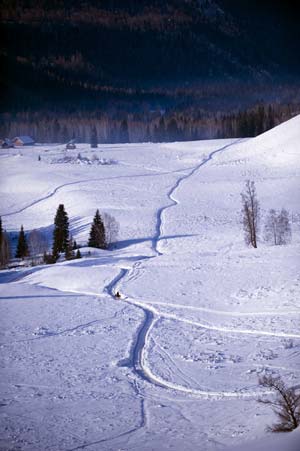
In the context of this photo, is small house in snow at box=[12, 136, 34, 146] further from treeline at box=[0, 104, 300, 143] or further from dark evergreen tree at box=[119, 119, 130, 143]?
dark evergreen tree at box=[119, 119, 130, 143]

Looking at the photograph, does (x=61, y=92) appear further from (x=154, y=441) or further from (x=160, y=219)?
(x=154, y=441)

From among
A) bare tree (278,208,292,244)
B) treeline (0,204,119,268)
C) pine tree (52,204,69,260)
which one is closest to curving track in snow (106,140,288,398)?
treeline (0,204,119,268)

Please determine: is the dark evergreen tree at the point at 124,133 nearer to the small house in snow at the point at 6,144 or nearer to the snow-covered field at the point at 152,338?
the small house in snow at the point at 6,144

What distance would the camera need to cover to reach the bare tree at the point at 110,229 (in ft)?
141

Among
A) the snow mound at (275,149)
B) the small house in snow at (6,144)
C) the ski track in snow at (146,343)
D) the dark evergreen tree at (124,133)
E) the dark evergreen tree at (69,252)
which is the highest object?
the dark evergreen tree at (124,133)

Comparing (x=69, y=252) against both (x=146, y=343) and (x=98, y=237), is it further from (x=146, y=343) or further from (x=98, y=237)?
(x=146, y=343)

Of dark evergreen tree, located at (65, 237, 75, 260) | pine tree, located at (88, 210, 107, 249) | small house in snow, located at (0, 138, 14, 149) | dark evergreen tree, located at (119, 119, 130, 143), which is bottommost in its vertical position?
dark evergreen tree, located at (65, 237, 75, 260)

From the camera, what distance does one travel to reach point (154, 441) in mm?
12156

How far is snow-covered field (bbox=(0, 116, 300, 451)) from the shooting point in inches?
512

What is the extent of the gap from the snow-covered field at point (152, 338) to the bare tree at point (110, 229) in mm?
735

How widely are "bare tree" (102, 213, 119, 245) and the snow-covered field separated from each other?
735 mm

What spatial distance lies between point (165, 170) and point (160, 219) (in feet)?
88.4

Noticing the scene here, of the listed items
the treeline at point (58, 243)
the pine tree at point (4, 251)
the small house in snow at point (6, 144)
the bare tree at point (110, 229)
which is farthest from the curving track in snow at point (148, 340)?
the small house in snow at point (6, 144)

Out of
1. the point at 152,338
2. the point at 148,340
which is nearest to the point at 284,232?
the point at 152,338
